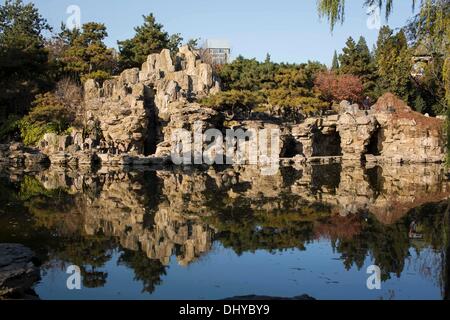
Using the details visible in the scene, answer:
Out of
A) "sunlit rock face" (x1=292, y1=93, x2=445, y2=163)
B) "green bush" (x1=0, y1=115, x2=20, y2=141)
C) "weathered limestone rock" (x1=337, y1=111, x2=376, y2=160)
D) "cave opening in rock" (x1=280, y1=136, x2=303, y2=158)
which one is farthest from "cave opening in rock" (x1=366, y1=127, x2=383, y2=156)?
"green bush" (x1=0, y1=115, x2=20, y2=141)

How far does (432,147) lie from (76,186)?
18.1 m

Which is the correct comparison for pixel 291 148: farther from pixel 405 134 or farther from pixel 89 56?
pixel 89 56

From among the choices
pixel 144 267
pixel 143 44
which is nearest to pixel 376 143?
pixel 143 44

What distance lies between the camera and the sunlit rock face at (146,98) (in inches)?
956

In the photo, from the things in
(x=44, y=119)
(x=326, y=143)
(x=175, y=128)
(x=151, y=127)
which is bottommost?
(x=326, y=143)

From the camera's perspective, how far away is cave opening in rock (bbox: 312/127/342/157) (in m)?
27.6

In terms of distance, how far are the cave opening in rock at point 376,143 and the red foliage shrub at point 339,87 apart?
18.4 ft

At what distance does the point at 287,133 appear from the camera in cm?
2530

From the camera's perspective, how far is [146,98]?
86.1 ft

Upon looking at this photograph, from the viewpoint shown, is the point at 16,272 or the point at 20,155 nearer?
the point at 16,272

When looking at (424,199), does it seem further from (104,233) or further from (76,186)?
(76,186)

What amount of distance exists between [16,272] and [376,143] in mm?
24695

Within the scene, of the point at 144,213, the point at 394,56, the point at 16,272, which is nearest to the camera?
the point at 16,272

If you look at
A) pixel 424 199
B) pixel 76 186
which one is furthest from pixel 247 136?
pixel 424 199
